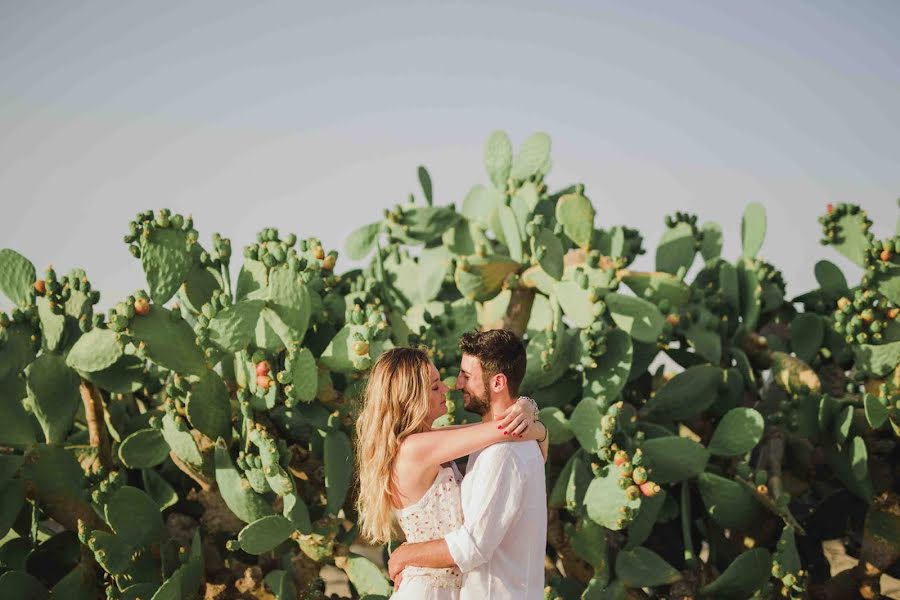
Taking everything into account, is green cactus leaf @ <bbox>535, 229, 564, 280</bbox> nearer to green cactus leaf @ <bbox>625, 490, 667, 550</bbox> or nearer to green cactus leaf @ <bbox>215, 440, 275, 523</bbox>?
green cactus leaf @ <bbox>625, 490, 667, 550</bbox>

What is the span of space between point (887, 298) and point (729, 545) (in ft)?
3.76

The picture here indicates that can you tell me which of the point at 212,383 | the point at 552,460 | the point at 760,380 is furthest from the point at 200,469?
the point at 760,380

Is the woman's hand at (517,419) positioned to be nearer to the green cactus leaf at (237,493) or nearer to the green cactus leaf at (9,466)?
the green cactus leaf at (237,493)

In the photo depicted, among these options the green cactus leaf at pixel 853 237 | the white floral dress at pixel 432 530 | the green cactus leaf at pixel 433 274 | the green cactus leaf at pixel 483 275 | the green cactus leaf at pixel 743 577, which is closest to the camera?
the white floral dress at pixel 432 530

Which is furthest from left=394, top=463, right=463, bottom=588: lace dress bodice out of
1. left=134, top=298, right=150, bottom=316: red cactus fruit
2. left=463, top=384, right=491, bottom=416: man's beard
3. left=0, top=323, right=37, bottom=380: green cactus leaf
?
left=0, top=323, right=37, bottom=380: green cactus leaf

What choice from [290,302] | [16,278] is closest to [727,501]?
[290,302]

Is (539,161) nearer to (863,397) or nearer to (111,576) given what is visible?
(863,397)

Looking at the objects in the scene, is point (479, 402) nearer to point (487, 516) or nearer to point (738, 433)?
point (487, 516)

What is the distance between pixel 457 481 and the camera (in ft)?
8.09

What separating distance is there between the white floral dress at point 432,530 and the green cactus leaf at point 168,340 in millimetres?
1099

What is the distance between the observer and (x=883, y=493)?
12.5 feet

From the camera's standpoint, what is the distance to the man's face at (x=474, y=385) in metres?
2.45

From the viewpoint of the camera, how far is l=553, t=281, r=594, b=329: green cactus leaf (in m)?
3.30

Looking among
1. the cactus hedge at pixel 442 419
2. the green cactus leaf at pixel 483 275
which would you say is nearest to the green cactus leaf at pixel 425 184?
the cactus hedge at pixel 442 419
